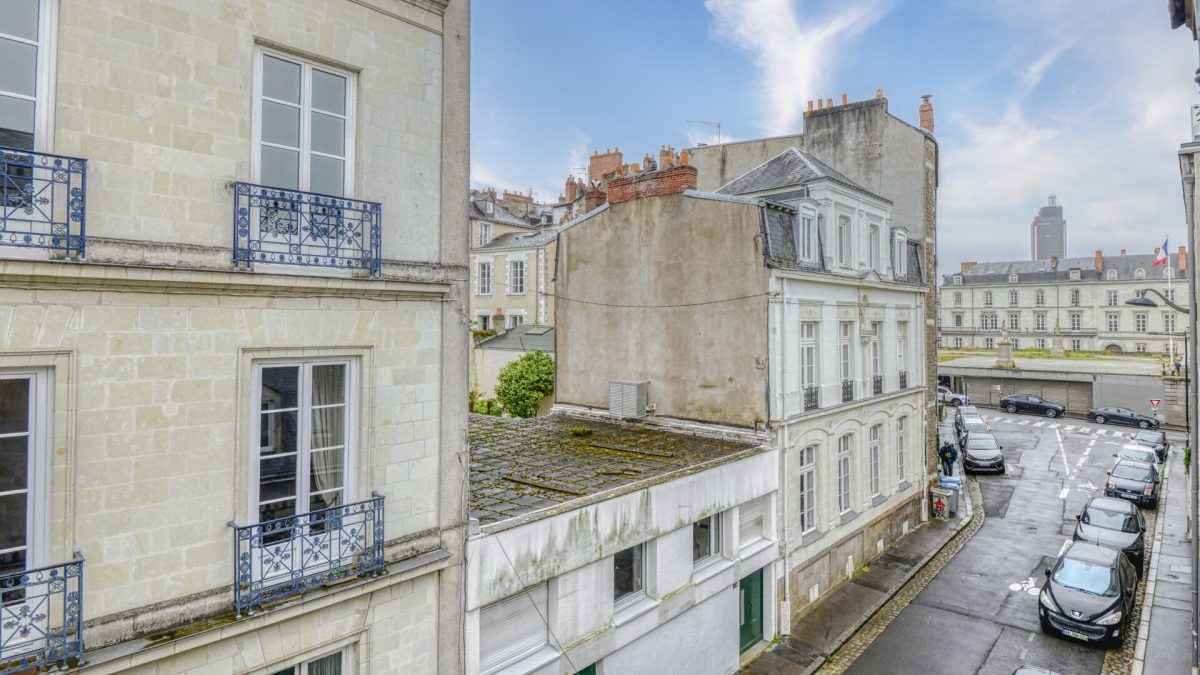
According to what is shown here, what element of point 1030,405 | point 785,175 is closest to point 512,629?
point 785,175

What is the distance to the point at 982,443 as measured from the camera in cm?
2767

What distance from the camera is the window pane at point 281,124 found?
19.3ft

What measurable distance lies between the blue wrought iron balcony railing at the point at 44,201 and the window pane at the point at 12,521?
186cm

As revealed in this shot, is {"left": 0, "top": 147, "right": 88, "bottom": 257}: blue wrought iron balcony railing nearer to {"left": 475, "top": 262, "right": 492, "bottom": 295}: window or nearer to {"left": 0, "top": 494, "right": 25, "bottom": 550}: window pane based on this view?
{"left": 0, "top": 494, "right": 25, "bottom": 550}: window pane

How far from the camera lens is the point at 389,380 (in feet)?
21.6

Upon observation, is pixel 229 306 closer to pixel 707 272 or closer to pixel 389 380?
pixel 389 380

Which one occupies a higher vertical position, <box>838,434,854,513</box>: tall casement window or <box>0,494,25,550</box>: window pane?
<box>0,494,25,550</box>: window pane

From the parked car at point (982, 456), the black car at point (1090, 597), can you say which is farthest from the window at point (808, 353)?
the parked car at point (982, 456)

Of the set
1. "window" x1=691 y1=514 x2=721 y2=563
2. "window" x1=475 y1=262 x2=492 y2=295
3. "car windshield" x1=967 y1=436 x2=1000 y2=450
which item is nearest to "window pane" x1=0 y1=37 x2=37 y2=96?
"window" x1=691 y1=514 x2=721 y2=563

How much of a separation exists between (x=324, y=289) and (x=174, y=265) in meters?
1.20

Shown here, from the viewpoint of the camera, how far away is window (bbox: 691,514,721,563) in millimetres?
11641

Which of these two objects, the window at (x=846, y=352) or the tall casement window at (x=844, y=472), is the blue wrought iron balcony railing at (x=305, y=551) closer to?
the tall casement window at (x=844, y=472)

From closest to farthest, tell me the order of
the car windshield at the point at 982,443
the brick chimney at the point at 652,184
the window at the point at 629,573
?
the window at the point at 629,573
the brick chimney at the point at 652,184
the car windshield at the point at 982,443

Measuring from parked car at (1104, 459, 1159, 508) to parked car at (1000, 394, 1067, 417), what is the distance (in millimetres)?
20654
